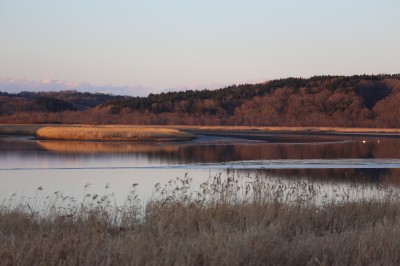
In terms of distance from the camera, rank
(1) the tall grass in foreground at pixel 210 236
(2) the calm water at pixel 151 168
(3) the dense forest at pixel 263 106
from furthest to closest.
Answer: (3) the dense forest at pixel 263 106
(2) the calm water at pixel 151 168
(1) the tall grass in foreground at pixel 210 236

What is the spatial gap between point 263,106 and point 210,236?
133641mm

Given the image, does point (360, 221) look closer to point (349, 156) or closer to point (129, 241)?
point (129, 241)

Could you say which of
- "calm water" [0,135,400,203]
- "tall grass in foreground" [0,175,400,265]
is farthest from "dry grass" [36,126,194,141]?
"tall grass in foreground" [0,175,400,265]

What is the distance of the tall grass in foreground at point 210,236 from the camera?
26.6ft

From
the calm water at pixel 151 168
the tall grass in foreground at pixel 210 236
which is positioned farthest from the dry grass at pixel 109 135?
the tall grass in foreground at pixel 210 236

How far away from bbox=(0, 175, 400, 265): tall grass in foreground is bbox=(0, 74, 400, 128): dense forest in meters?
101

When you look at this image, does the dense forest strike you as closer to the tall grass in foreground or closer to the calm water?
the calm water

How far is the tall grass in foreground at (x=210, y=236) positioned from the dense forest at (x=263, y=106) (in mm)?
101010

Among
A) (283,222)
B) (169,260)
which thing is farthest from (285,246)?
(283,222)

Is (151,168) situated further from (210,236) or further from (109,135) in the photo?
(109,135)

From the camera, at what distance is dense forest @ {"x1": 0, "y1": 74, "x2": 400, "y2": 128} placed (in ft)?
413

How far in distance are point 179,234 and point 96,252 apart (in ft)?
8.21

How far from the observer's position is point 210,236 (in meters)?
8.88

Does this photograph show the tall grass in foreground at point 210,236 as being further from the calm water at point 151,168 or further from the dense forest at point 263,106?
the dense forest at point 263,106
